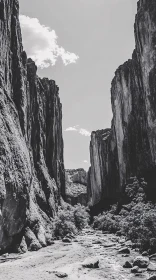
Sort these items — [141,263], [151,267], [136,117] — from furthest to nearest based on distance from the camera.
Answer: [136,117], [141,263], [151,267]

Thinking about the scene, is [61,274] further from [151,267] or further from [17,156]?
[17,156]

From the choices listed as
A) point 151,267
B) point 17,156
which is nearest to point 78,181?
point 17,156

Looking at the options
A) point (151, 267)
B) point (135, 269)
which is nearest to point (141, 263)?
point (151, 267)

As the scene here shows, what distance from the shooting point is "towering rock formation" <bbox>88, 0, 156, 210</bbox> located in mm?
36781

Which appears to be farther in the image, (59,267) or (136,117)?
(136,117)

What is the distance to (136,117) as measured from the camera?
50219 millimetres

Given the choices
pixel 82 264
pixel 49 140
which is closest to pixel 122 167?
pixel 49 140

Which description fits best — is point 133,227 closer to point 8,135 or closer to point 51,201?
point 8,135

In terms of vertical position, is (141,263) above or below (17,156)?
below

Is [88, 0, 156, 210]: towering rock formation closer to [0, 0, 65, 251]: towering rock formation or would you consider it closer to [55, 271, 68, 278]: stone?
[0, 0, 65, 251]: towering rock formation

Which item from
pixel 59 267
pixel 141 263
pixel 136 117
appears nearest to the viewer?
pixel 141 263

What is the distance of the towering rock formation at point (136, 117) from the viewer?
3678 cm

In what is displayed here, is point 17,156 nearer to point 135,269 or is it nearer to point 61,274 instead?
point 61,274

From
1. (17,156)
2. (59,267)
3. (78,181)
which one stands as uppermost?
(17,156)
